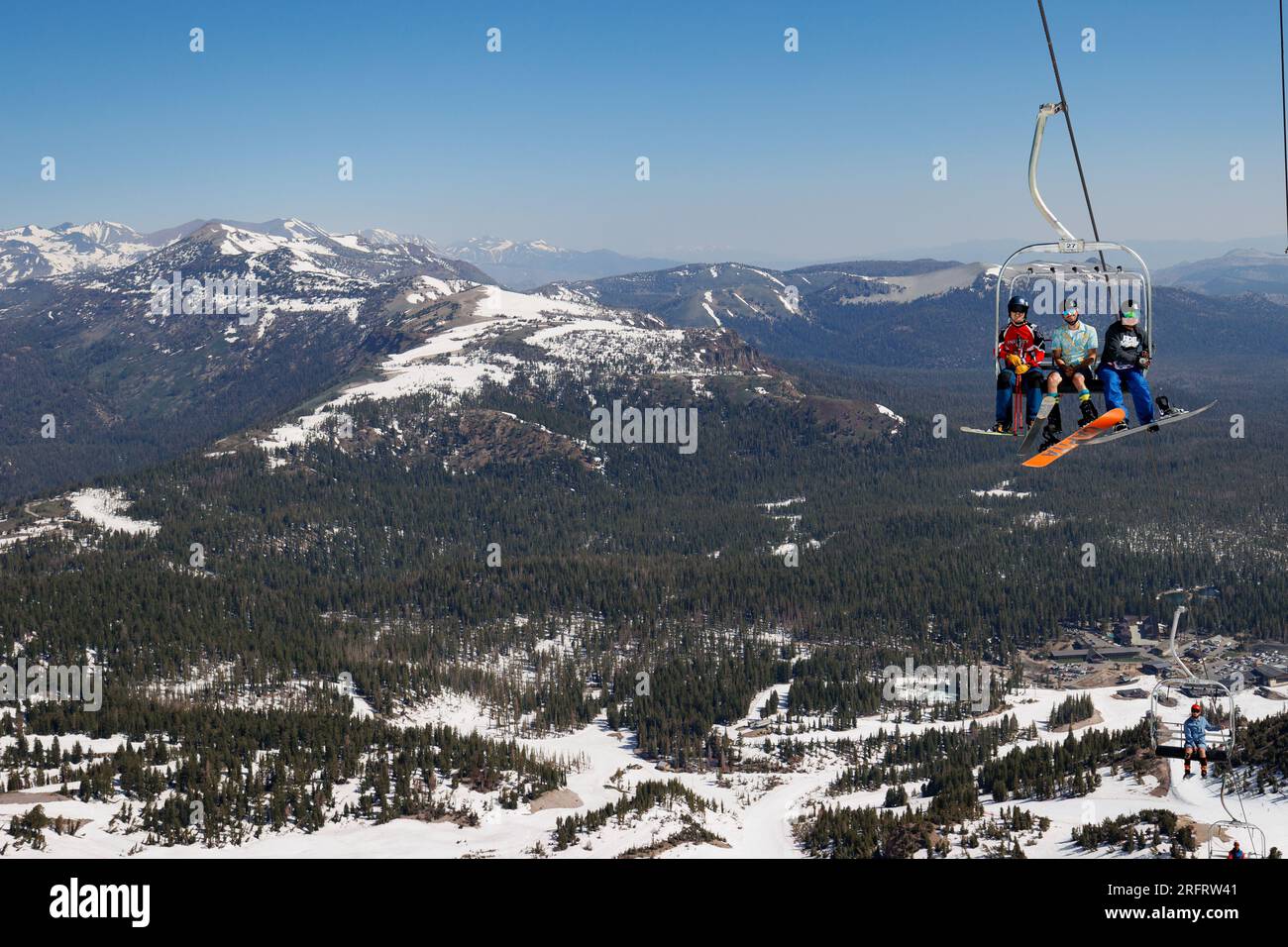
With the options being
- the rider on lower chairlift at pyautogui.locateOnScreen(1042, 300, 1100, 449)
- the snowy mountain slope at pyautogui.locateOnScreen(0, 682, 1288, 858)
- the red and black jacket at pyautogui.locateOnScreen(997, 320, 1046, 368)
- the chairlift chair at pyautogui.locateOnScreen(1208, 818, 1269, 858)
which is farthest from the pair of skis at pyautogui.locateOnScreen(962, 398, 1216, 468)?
the snowy mountain slope at pyautogui.locateOnScreen(0, 682, 1288, 858)

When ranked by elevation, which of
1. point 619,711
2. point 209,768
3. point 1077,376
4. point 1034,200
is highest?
point 1034,200

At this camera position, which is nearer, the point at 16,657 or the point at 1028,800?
the point at 1028,800

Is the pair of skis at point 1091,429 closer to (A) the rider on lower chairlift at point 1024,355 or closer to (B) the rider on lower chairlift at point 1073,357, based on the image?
(A) the rider on lower chairlift at point 1024,355

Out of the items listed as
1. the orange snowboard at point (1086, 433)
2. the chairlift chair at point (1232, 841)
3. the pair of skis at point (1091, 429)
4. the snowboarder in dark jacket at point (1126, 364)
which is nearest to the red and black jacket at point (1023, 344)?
the pair of skis at point (1091, 429)

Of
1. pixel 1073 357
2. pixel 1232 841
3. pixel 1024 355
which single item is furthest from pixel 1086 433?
pixel 1232 841

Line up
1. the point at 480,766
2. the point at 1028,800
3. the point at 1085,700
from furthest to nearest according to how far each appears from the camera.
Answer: the point at 1085,700 < the point at 480,766 < the point at 1028,800

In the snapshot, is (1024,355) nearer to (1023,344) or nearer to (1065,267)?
(1023,344)
